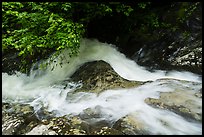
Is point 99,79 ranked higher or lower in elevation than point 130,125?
higher

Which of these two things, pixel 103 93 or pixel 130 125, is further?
pixel 103 93

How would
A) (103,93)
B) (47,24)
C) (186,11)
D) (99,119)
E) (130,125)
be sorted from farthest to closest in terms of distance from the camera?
1. (186,11)
2. (47,24)
3. (103,93)
4. (99,119)
5. (130,125)

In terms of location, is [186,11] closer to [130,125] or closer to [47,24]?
[47,24]

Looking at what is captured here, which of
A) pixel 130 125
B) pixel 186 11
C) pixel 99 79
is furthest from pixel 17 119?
pixel 186 11

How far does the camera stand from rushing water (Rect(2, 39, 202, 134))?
4.60 meters

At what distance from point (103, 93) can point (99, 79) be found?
1.58ft

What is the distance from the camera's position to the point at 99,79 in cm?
602

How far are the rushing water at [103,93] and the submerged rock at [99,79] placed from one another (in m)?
0.17

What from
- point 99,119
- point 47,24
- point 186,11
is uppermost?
point 186,11

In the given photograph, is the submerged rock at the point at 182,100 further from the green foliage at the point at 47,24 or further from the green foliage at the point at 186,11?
the green foliage at the point at 186,11

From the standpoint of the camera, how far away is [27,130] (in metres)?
4.73

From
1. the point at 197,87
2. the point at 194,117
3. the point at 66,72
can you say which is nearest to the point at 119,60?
the point at 66,72

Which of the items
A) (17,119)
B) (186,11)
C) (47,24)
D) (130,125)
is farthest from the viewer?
(186,11)

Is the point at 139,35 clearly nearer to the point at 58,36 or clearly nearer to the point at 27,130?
the point at 58,36
